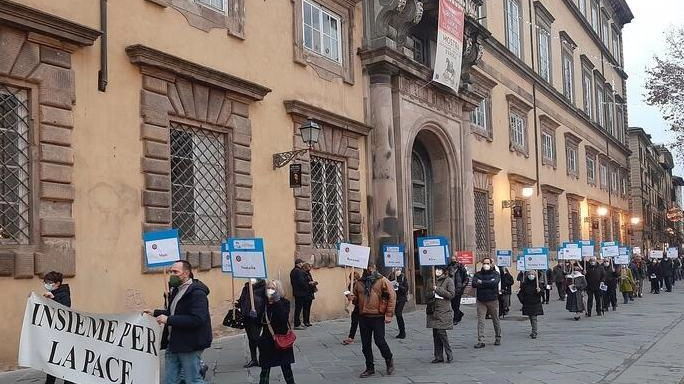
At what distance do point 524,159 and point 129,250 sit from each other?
2185 centimetres

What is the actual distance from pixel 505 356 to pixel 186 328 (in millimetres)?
6120

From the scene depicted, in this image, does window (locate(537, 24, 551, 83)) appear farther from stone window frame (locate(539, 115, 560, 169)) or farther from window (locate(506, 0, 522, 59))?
window (locate(506, 0, 522, 59))

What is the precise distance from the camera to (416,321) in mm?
16844

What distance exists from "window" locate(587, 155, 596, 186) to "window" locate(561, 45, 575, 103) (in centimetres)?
452

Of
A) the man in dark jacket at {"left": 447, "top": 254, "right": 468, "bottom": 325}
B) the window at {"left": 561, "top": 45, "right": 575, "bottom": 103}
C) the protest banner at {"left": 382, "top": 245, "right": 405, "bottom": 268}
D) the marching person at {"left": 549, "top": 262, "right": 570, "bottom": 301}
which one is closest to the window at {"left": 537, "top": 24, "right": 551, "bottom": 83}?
the window at {"left": 561, "top": 45, "right": 575, "bottom": 103}

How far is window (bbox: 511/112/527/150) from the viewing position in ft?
97.8

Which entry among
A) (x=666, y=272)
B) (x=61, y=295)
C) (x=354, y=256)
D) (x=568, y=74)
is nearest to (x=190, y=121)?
(x=354, y=256)

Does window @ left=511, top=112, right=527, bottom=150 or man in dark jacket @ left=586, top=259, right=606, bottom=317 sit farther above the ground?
window @ left=511, top=112, right=527, bottom=150

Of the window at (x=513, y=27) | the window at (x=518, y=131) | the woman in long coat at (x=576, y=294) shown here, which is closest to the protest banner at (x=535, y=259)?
the woman in long coat at (x=576, y=294)

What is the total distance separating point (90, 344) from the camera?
688 centimetres

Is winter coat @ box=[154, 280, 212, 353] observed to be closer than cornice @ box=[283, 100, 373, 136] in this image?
Yes

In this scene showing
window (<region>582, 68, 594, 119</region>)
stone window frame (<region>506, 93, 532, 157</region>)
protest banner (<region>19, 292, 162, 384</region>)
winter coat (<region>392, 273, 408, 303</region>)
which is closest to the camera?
protest banner (<region>19, 292, 162, 384</region>)

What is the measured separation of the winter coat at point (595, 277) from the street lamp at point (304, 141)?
8.20 metres

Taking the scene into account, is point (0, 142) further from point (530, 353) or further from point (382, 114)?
point (382, 114)
